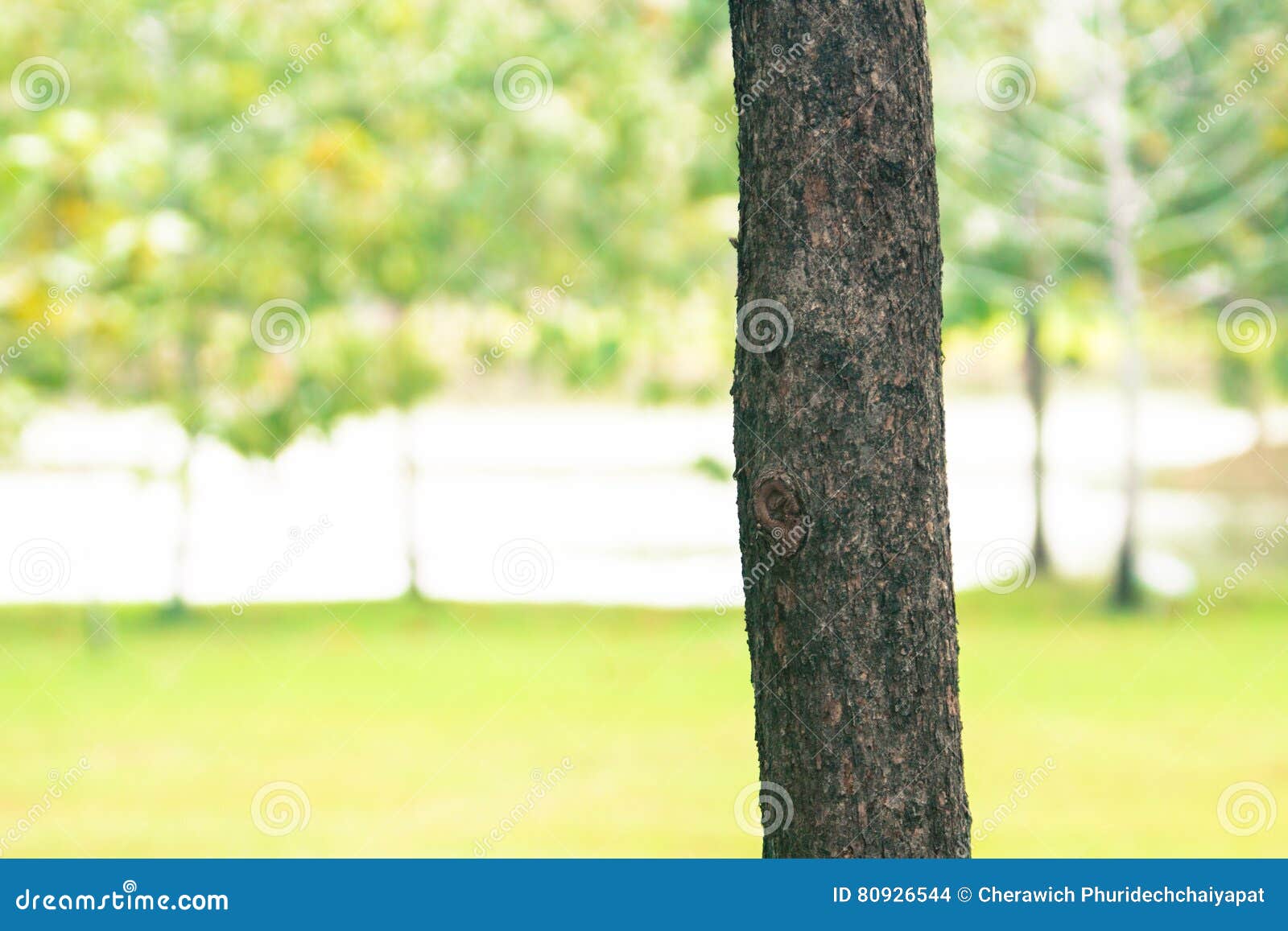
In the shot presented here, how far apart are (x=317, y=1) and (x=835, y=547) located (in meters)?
11.1

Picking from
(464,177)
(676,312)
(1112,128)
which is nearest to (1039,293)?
(1112,128)

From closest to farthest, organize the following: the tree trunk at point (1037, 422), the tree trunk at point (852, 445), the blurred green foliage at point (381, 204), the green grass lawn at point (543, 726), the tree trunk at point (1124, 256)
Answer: the tree trunk at point (852, 445)
the green grass lawn at point (543, 726)
the blurred green foliage at point (381, 204)
the tree trunk at point (1124, 256)
the tree trunk at point (1037, 422)

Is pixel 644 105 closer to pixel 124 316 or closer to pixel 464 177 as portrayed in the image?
pixel 464 177

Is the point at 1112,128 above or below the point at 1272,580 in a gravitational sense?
above

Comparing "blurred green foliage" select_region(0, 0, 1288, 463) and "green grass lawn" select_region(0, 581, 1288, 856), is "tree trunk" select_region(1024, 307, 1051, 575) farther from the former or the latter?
"blurred green foliage" select_region(0, 0, 1288, 463)

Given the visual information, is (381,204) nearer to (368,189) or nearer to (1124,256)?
(368,189)

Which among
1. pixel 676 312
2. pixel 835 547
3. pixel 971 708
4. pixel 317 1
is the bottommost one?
pixel 971 708

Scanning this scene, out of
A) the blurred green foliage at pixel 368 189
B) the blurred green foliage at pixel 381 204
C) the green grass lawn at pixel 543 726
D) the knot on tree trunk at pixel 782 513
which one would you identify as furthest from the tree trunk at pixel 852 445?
the blurred green foliage at pixel 368 189

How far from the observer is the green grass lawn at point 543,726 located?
755cm

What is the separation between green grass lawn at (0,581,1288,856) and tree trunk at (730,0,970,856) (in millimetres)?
4697

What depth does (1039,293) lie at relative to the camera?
1323 cm

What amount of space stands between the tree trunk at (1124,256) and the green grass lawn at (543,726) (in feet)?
2.49

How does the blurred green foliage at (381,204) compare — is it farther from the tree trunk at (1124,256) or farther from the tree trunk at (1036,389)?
the tree trunk at (1036,389)

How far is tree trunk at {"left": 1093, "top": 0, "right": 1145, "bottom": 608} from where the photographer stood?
13.8 metres
